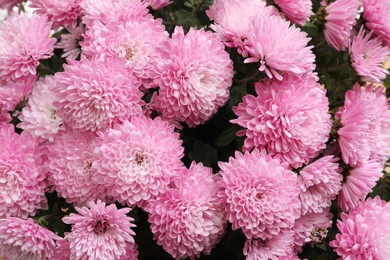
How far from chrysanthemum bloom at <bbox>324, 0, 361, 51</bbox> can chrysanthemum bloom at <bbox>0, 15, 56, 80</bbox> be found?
1.29 feet

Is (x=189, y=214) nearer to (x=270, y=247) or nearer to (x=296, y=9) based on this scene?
(x=270, y=247)

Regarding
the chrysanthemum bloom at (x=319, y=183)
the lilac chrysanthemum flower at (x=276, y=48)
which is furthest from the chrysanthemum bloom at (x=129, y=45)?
the chrysanthemum bloom at (x=319, y=183)

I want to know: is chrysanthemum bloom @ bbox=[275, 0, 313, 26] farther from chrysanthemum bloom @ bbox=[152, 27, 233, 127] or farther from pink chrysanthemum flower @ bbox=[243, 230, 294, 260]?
pink chrysanthemum flower @ bbox=[243, 230, 294, 260]

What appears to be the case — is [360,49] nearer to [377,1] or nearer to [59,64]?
[377,1]

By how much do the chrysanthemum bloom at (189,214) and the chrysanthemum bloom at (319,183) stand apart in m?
0.11

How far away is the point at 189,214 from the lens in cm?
70

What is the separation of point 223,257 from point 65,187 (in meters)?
0.26

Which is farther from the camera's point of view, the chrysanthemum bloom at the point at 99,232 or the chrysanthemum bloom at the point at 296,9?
the chrysanthemum bloom at the point at 296,9

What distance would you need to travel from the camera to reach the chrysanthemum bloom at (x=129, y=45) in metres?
0.77

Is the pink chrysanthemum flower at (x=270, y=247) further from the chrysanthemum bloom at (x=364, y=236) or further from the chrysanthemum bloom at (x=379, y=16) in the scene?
the chrysanthemum bloom at (x=379, y=16)

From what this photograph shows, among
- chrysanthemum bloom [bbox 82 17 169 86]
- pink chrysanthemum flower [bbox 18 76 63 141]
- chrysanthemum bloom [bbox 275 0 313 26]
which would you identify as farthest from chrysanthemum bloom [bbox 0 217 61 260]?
chrysanthemum bloom [bbox 275 0 313 26]

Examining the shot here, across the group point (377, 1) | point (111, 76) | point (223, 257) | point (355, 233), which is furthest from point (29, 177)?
point (377, 1)

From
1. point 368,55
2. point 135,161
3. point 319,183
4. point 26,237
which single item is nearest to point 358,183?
point 319,183

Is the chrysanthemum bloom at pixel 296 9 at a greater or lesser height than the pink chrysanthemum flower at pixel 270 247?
greater
